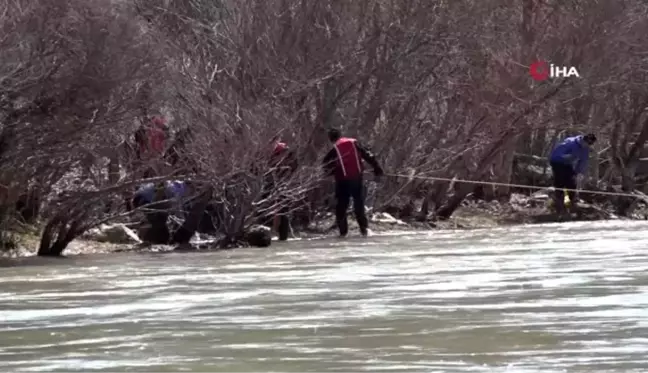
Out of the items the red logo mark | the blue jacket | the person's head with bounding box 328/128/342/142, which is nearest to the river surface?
the person's head with bounding box 328/128/342/142

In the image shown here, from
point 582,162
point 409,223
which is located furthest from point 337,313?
point 582,162

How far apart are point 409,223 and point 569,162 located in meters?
3.42

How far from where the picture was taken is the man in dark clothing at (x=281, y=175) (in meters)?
18.6

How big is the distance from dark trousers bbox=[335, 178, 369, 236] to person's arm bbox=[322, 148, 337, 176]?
20cm

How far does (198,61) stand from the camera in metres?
19.8

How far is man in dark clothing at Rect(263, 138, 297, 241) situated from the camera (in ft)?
61.1

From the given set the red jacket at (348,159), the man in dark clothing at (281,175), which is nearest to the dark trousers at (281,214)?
the man in dark clothing at (281,175)

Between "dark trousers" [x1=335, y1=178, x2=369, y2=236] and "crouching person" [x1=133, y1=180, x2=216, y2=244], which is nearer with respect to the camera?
"crouching person" [x1=133, y1=180, x2=216, y2=244]

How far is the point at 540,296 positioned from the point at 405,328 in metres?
1.91

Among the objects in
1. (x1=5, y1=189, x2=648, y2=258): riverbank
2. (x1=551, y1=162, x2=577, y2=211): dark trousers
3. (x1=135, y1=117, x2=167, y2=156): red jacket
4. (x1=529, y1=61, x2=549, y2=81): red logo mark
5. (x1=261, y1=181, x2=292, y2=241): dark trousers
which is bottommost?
(x1=5, y1=189, x2=648, y2=258): riverbank

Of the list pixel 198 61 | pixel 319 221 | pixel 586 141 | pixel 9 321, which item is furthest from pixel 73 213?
pixel 586 141

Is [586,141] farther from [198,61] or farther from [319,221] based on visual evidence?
[198,61]

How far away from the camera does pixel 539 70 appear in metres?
25.4

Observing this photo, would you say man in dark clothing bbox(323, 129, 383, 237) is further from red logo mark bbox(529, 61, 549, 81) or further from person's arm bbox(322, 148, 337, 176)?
red logo mark bbox(529, 61, 549, 81)
